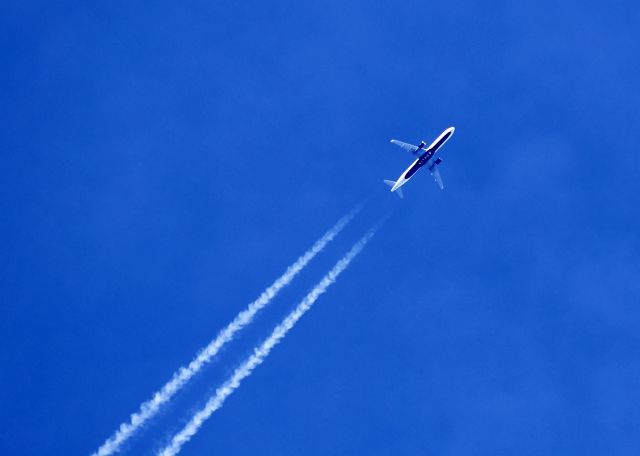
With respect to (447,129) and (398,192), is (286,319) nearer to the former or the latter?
(398,192)

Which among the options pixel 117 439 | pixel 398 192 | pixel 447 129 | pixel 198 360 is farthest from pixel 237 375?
pixel 447 129

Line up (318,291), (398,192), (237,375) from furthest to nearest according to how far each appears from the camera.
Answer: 1. (398,192)
2. (318,291)
3. (237,375)

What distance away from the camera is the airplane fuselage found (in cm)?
13088

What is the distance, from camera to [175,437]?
106m

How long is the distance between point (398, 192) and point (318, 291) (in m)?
20.6

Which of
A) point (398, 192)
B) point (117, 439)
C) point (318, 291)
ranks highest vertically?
point (398, 192)

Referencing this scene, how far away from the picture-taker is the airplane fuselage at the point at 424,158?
429 feet

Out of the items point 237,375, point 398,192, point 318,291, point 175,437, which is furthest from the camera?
point 398,192

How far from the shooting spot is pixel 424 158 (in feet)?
435

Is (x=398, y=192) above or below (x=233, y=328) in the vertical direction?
above

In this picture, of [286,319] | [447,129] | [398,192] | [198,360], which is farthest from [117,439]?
[447,129]

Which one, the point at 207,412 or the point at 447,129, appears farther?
the point at 447,129

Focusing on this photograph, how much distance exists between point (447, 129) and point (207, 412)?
5808 centimetres

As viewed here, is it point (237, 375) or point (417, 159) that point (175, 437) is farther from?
point (417, 159)
